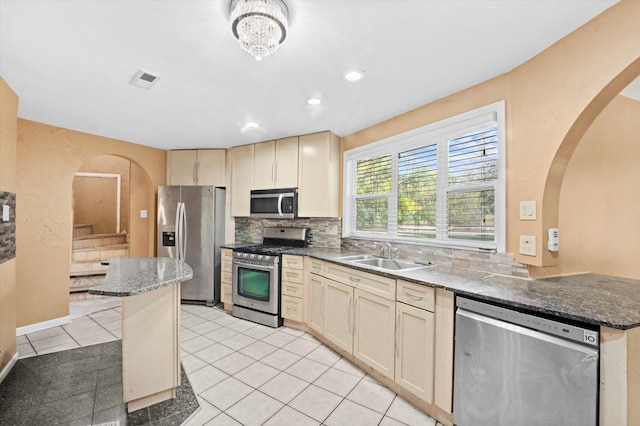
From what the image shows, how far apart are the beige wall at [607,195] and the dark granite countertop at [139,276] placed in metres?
2.87

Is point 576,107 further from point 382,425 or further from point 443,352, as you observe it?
point 382,425

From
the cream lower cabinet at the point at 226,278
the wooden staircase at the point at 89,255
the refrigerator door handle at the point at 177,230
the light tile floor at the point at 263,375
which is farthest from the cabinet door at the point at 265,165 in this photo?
the wooden staircase at the point at 89,255

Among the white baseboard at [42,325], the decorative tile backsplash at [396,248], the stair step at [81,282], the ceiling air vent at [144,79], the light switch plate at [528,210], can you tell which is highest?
the ceiling air vent at [144,79]

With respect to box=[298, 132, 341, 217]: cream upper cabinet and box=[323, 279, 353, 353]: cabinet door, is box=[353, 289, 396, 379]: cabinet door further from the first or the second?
box=[298, 132, 341, 217]: cream upper cabinet

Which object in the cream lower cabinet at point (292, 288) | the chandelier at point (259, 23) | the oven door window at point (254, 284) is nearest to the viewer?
the chandelier at point (259, 23)

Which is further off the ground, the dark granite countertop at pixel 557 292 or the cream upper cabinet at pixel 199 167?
the cream upper cabinet at pixel 199 167

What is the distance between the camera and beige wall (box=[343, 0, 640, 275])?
4.61 feet

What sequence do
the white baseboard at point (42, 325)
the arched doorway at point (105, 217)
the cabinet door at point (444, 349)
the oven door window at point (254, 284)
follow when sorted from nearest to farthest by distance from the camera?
the cabinet door at point (444, 349) < the white baseboard at point (42, 325) < the oven door window at point (254, 284) < the arched doorway at point (105, 217)

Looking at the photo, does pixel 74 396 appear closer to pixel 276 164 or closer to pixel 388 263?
pixel 388 263

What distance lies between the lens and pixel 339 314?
2.56 metres

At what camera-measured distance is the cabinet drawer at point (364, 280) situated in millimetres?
2062

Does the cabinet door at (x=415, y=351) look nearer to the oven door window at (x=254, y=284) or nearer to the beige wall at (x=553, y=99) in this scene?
the beige wall at (x=553, y=99)

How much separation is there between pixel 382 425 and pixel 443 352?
60cm

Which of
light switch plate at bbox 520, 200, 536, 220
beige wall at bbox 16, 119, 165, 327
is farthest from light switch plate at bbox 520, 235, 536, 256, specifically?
beige wall at bbox 16, 119, 165, 327
